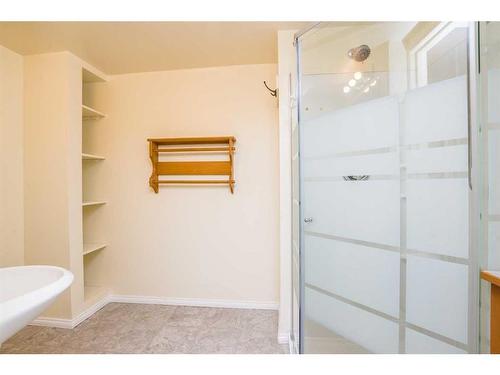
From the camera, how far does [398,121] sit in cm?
105

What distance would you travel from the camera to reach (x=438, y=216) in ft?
3.21

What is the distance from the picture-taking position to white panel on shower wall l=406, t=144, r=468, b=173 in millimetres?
926

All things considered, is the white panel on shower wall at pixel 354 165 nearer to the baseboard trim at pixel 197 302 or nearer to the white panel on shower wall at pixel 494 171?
the white panel on shower wall at pixel 494 171

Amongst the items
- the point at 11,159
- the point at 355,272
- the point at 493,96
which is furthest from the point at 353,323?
the point at 11,159

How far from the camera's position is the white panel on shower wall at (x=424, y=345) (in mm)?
969

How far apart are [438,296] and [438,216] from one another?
334 millimetres

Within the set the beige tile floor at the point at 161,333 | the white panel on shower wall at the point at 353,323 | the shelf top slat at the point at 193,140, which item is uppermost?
the shelf top slat at the point at 193,140

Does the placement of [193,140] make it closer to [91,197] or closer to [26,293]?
[91,197]

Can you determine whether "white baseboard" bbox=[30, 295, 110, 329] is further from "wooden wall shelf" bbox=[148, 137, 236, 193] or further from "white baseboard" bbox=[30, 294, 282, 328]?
"wooden wall shelf" bbox=[148, 137, 236, 193]

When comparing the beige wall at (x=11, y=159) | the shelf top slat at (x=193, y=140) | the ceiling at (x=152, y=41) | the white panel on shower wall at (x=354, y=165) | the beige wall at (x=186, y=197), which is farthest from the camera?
the beige wall at (x=186, y=197)

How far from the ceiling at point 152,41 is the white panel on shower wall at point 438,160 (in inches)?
43.3

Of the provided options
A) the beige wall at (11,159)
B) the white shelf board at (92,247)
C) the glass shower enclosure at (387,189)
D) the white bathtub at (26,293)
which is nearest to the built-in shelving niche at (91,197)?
the white shelf board at (92,247)

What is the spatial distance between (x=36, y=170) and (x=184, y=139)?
1160mm
